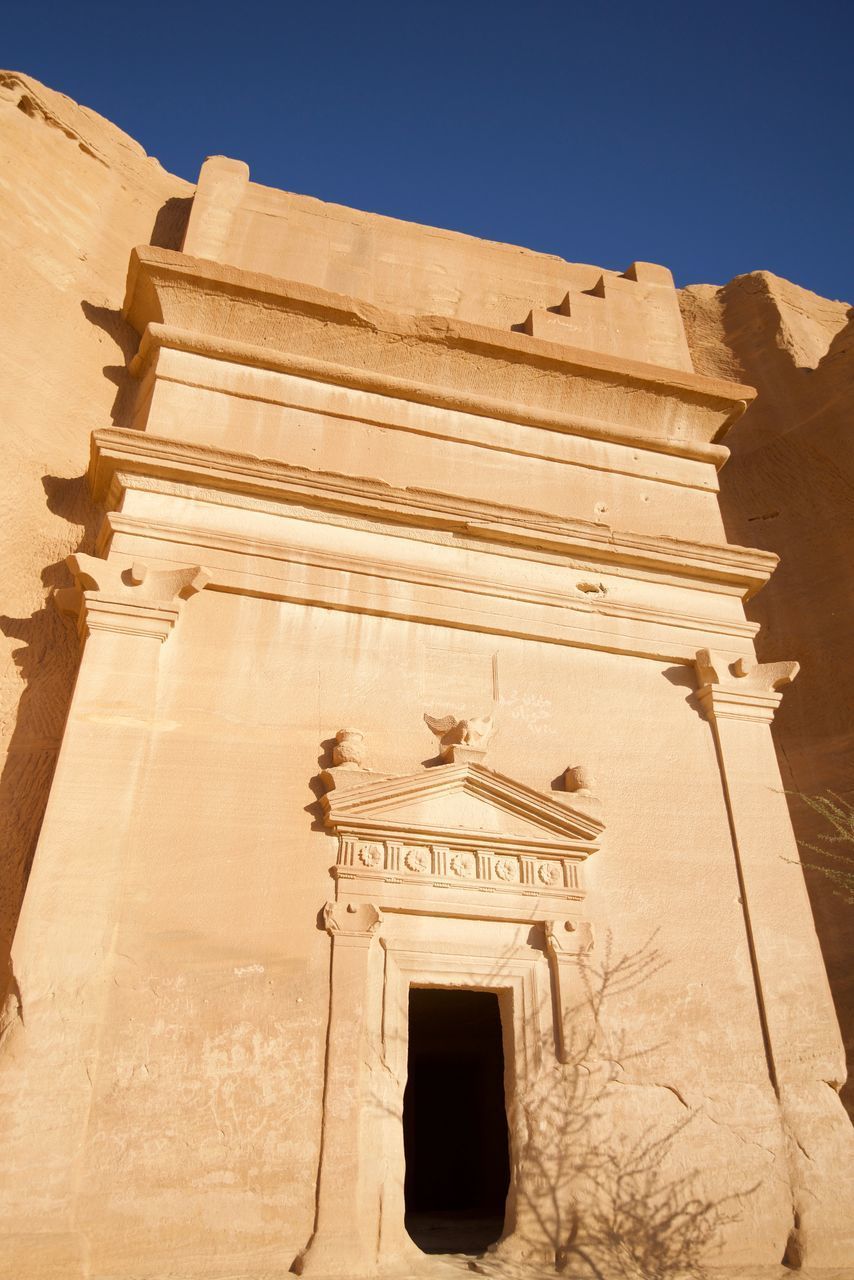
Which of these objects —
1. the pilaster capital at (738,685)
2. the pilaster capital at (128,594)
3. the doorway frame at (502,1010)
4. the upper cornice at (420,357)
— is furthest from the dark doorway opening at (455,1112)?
the upper cornice at (420,357)

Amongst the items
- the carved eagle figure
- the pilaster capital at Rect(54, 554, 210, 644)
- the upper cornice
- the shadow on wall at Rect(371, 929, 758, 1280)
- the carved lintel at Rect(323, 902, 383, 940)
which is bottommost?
the shadow on wall at Rect(371, 929, 758, 1280)

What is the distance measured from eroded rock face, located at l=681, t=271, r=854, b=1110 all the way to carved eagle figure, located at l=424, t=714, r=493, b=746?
5.33m

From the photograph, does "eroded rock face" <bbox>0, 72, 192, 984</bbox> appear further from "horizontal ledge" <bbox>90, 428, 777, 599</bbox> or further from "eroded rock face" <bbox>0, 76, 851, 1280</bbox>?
"horizontal ledge" <bbox>90, 428, 777, 599</bbox>

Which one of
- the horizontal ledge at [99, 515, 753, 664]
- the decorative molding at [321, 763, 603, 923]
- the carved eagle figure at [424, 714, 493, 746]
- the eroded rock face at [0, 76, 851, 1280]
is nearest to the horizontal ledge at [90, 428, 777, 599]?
the eroded rock face at [0, 76, 851, 1280]

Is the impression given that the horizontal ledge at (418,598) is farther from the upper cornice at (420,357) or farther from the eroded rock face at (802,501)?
the eroded rock face at (802,501)

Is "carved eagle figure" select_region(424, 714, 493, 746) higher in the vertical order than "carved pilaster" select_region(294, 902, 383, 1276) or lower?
higher

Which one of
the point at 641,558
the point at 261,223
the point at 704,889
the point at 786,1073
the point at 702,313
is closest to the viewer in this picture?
the point at 786,1073

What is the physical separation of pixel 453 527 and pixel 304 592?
1.52 m

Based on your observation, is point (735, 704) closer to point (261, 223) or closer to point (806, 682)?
point (806, 682)

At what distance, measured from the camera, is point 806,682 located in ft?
40.0

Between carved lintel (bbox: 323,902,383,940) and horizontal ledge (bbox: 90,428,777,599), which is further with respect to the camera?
horizontal ledge (bbox: 90,428,777,599)

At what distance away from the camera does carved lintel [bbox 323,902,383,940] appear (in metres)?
6.23

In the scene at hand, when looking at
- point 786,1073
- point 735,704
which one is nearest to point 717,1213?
point 786,1073

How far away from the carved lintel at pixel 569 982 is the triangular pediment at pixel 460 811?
577 mm
